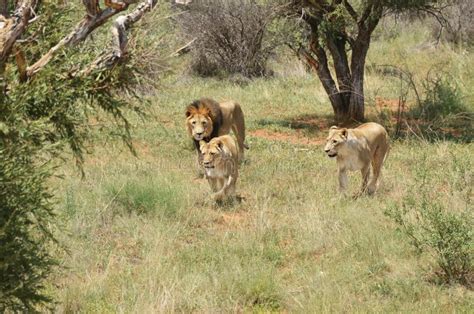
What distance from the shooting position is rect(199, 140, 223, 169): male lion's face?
10328mm

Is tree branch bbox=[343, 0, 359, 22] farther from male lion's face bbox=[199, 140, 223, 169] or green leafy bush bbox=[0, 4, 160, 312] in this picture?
green leafy bush bbox=[0, 4, 160, 312]

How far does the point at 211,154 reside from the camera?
10.4 m

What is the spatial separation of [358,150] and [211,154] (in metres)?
1.90

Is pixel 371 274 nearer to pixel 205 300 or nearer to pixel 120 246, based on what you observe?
pixel 205 300

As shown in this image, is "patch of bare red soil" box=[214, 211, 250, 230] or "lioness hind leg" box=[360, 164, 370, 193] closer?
"patch of bare red soil" box=[214, 211, 250, 230]

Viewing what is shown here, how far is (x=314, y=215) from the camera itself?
360 inches

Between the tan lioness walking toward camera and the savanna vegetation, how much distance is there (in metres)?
0.23

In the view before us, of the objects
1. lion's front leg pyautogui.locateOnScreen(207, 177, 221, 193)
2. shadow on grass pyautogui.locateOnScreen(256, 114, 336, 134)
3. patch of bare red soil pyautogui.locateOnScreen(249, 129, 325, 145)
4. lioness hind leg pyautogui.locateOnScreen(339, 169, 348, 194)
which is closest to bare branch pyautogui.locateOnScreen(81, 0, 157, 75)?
lion's front leg pyautogui.locateOnScreen(207, 177, 221, 193)

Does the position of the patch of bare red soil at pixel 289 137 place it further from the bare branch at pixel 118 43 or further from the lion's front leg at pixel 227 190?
the bare branch at pixel 118 43

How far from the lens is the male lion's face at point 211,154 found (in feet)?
33.9

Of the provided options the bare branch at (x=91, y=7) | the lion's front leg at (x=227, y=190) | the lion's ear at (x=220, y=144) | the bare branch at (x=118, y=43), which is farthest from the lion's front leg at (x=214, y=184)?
the bare branch at (x=91, y=7)

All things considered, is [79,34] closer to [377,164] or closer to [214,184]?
[214,184]

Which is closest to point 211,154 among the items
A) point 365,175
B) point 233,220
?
point 233,220

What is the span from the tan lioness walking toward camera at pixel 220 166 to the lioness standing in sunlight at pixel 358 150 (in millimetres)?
1263
